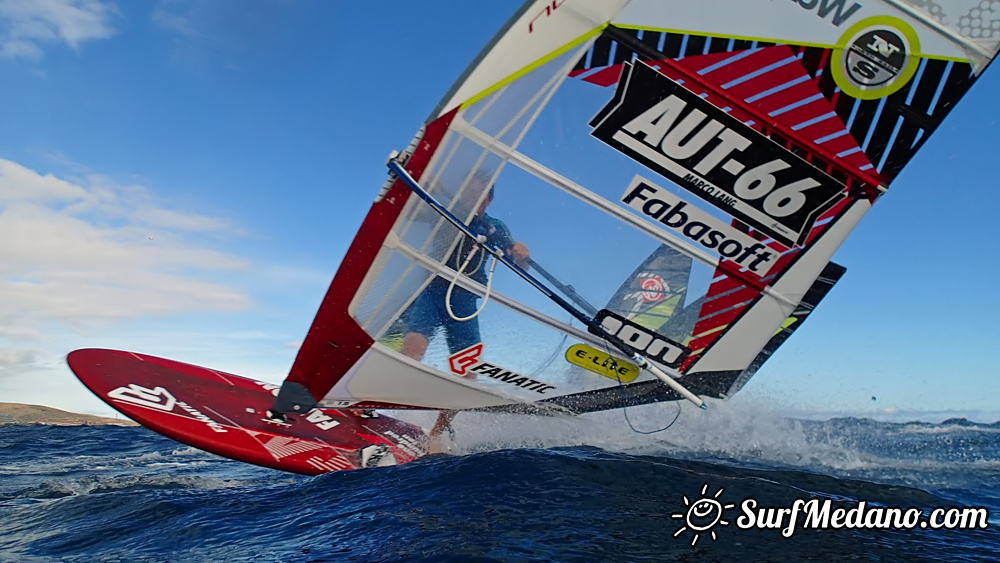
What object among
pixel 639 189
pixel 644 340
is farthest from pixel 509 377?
pixel 639 189

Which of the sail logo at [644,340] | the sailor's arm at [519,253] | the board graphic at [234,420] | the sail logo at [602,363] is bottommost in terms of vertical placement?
the board graphic at [234,420]

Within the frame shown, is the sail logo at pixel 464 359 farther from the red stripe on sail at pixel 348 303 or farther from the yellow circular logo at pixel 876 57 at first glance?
the yellow circular logo at pixel 876 57

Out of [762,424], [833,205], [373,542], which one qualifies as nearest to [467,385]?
[373,542]

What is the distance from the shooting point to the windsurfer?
4.62m

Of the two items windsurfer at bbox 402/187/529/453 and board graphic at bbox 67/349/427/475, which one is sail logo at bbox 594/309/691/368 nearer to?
windsurfer at bbox 402/187/529/453

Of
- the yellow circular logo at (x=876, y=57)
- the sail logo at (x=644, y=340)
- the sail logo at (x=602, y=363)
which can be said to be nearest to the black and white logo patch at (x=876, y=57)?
the yellow circular logo at (x=876, y=57)

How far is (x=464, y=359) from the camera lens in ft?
17.6

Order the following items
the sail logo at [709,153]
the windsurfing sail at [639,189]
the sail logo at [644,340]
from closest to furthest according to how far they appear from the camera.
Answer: the windsurfing sail at [639,189]
the sail logo at [709,153]
the sail logo at [644,340]

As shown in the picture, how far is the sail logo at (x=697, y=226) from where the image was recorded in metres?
4.35

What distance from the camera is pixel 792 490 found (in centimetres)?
382

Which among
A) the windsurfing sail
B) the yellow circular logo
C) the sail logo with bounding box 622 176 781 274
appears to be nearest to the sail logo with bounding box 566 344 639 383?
the windsurfing sail

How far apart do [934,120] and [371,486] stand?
504cm

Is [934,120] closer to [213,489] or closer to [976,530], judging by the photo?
[976,530]

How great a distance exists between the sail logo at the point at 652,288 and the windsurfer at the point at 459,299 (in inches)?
42.2
